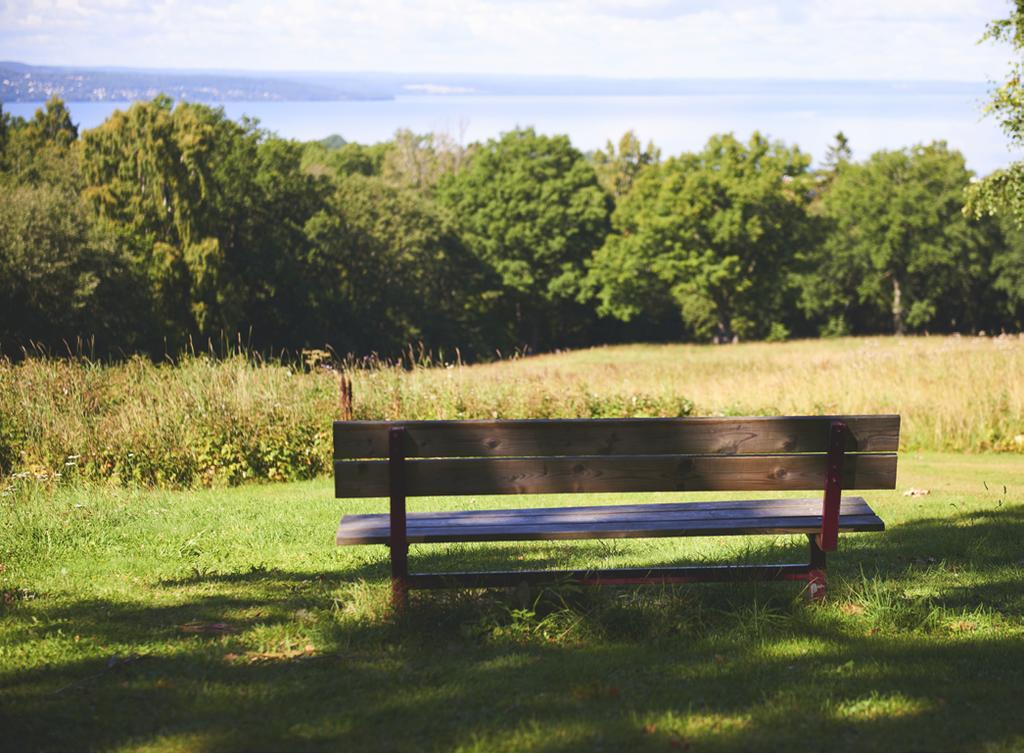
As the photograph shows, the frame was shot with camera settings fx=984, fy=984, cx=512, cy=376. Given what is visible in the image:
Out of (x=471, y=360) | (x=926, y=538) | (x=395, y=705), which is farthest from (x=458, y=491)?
(x=471, y=360)

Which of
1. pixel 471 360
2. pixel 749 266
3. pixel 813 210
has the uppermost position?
pixel 813 210

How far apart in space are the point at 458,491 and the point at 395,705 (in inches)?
43.8

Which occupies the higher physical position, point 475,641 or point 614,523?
point 614,523

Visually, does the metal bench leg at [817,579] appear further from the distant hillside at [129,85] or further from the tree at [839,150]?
the tree at [839,150]

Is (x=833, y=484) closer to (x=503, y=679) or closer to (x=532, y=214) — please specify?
(x=503, y=679)

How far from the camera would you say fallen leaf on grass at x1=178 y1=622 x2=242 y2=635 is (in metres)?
4.32

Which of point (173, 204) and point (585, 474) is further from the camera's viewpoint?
point (173, 204)

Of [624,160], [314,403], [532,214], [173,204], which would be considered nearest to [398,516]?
[314,403]

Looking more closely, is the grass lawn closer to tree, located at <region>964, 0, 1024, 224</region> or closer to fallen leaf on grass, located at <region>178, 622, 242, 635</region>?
fallen leaf on grass, located at <region>178, 622, 242, 635</region>

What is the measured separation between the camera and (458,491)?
14.1ft

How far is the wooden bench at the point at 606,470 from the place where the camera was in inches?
167

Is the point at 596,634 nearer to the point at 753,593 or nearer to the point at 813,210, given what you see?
the point at 753,593

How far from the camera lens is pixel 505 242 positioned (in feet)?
187

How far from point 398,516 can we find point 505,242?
175ft
